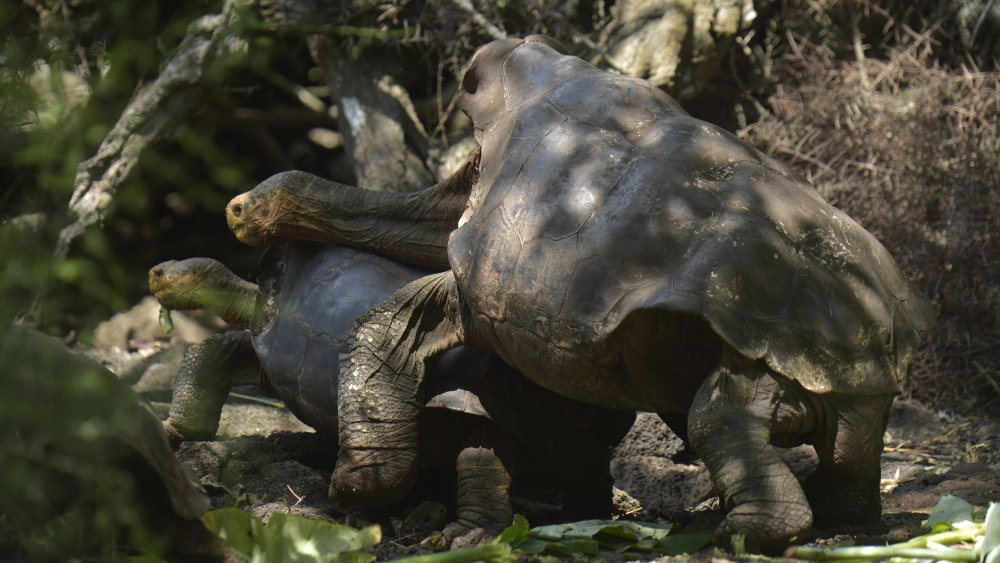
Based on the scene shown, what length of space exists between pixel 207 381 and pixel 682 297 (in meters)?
2.57

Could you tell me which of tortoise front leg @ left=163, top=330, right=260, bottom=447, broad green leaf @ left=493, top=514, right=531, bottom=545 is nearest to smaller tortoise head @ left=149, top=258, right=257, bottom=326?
tortoise front leg @ left=163, top=330, right=260, bottom=447

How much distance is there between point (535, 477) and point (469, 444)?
379 millimetres

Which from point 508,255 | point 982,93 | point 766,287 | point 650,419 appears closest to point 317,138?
point 650,419

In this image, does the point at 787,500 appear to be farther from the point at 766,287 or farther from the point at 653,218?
the point at 653,218

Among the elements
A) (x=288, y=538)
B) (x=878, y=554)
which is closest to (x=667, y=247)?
(x=878, y=554)

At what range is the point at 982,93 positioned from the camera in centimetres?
654

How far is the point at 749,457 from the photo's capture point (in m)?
3.29

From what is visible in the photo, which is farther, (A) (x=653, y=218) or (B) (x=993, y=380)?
(B) (x=993, y=380)

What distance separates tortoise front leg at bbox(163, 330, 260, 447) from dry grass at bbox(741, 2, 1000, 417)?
316cm

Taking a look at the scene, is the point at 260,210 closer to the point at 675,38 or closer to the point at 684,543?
the point at 684,543

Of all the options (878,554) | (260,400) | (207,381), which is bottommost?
(260,400)

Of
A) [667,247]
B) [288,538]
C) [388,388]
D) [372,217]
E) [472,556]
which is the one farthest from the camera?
[372,217]

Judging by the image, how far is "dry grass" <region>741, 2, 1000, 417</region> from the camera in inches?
240

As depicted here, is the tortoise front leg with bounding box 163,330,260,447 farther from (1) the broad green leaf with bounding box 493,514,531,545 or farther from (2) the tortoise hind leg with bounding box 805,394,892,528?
(2) the tortoise hind leg with bounding box 805,394,892,528
